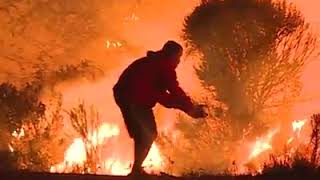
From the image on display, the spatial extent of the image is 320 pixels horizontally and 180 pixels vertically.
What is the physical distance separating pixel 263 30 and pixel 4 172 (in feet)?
46.1

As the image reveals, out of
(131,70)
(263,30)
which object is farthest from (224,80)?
(131,70)

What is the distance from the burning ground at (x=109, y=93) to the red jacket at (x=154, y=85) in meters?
11.7

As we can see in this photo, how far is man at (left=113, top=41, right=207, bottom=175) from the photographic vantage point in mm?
9266

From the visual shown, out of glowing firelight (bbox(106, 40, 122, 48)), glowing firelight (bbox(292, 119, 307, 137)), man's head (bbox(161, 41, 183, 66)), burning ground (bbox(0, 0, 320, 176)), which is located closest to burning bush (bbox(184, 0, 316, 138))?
burning ground (bbox(0, 0, 320, 176))

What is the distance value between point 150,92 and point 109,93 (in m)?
15.5

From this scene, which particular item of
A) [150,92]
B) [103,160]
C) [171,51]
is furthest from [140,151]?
[103,160]

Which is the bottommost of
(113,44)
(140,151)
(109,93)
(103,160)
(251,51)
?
(140,151)

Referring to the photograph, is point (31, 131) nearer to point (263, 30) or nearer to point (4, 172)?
point (263, 30)

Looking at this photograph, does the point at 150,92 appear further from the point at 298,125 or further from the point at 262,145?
the point at 298,125

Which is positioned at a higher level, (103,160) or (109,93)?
(109,93)

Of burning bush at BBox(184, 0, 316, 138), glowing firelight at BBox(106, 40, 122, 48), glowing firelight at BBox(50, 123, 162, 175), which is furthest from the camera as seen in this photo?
glowing firelight at BBox(106, 40, 122, 48)

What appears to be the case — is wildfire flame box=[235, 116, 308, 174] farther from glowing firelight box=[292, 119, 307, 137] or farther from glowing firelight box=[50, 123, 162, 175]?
glowing firelight box=[50, 123, 162, 175]

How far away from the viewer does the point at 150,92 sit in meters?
9.35

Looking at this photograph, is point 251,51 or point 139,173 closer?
point 139,173
